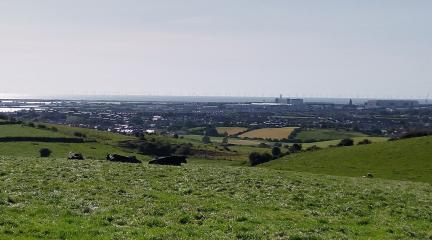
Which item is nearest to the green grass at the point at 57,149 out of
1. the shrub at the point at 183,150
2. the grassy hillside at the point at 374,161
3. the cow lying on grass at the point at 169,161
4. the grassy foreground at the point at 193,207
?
the shrub at the point at 183,150

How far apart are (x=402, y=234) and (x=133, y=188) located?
14449 millimetres

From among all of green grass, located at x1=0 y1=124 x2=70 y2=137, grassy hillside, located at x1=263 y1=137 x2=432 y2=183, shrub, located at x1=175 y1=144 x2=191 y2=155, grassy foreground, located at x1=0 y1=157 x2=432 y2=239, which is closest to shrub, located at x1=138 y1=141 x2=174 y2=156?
shrub, located at x1=175 y1=144 x2=191 y2=155

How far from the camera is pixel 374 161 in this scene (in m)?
71.9

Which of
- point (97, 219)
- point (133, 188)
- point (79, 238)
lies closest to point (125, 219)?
point (97, 219)

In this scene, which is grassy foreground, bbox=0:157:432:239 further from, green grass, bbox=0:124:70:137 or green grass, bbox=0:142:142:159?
green grass, bbox=0:124:70:137

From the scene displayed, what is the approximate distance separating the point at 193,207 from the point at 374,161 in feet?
177

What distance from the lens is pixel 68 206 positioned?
22.2m

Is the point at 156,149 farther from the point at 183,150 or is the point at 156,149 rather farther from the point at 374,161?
the point at 374,161

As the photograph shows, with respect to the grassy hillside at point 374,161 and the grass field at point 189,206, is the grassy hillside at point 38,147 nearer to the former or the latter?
the grassy hillside at point 374,161

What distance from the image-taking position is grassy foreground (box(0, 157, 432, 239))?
18562 mm

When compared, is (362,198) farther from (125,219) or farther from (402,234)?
(125,219)

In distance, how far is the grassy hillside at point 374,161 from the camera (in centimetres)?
6228

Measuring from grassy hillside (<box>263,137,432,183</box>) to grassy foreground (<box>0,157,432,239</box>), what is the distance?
30282 millimetres

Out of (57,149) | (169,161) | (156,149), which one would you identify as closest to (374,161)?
(169,161)
